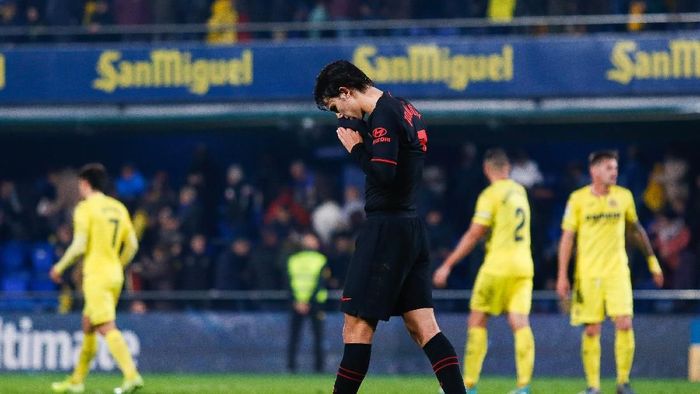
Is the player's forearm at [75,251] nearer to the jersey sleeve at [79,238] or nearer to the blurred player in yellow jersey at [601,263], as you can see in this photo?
the jersey sleeve at [79,238]

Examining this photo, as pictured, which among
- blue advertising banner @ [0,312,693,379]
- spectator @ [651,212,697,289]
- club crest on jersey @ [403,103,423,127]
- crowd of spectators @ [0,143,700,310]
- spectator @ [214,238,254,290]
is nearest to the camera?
club crest on jersey @ [403,103,423,127]

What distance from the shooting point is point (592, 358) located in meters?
13.4

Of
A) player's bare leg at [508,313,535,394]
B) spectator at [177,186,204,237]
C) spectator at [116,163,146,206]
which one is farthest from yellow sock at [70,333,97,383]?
spectator at [116,163,146,206]

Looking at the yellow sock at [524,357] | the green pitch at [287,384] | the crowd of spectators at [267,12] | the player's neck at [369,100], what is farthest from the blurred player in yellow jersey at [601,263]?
the crowd of spectators at [267,12]

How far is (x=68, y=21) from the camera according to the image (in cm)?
2402

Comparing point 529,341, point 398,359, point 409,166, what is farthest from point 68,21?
point 409,166

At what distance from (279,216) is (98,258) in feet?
24.7

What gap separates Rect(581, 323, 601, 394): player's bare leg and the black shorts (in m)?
4.62

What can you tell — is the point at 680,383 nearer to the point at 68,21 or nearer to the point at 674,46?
the point at 674,46

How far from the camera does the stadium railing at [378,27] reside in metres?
21.5

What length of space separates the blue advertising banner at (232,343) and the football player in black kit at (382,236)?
10225 mm

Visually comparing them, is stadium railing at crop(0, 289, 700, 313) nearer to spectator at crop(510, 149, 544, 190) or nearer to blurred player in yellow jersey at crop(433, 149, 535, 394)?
spectator at crop(510, 149, 544, 190)

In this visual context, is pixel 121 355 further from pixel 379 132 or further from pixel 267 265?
pixel 267 265

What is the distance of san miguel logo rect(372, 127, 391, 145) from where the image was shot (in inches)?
346
